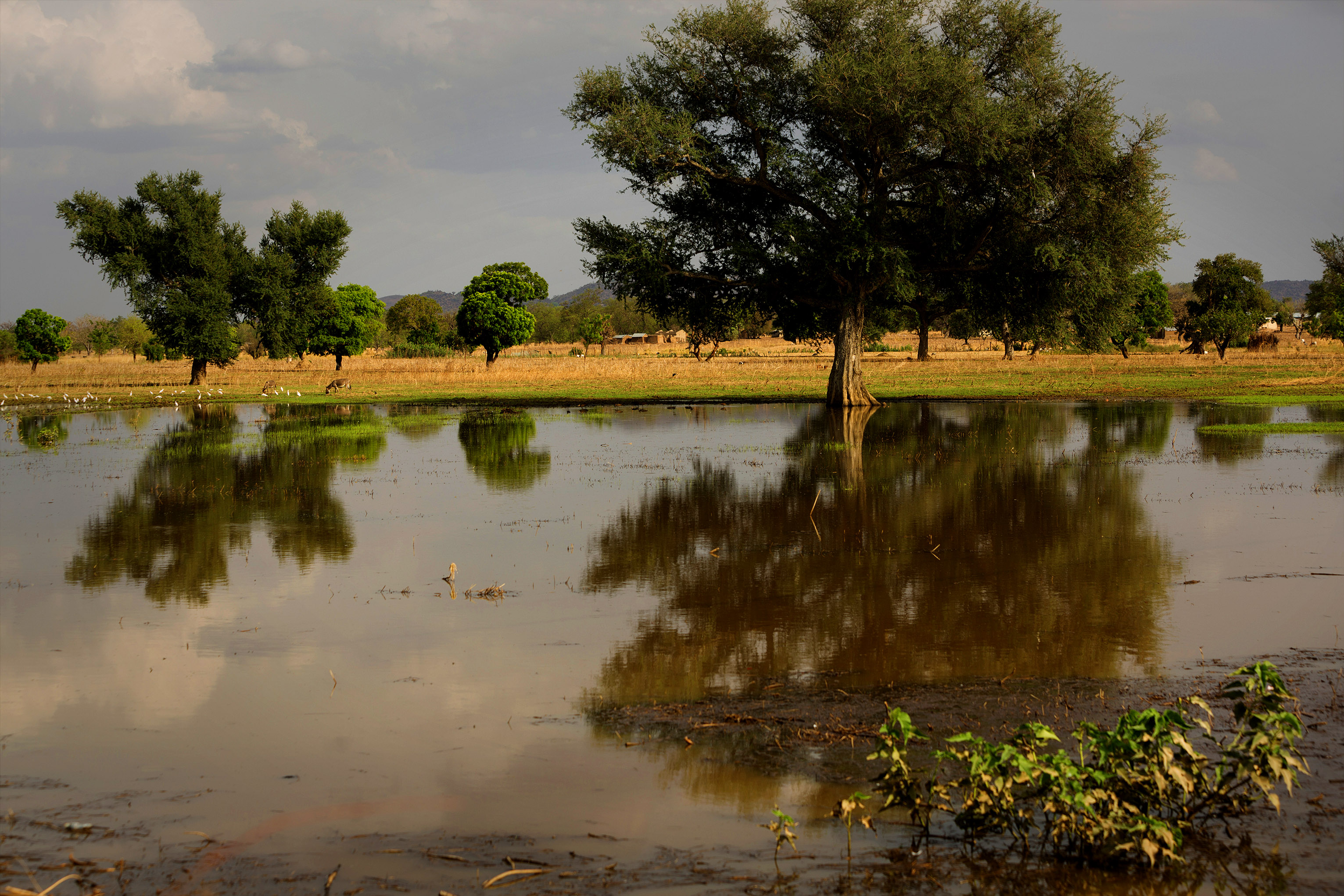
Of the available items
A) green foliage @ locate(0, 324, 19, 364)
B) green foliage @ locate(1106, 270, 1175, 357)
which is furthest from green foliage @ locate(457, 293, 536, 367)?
green foliage @ locate(1106, 270, 1175, 357)

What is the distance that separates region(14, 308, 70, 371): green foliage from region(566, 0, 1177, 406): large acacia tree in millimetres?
57503

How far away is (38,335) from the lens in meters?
76.4

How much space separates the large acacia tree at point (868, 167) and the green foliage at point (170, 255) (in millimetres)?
25532

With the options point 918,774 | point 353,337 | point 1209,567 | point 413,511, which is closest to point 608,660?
point 918,774

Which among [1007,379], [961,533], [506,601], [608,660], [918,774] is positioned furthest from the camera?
[1007,379]

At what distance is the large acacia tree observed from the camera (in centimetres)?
3309

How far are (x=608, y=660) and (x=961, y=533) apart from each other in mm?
6987

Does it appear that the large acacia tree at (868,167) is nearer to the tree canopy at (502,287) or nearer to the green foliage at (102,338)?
the tree canopy at (502,287)

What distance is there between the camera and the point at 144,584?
11.7 meters

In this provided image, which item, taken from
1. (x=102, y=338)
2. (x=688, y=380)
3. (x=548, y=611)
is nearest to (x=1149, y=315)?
(x=688, y=380)

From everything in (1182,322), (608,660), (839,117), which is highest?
(839,117)

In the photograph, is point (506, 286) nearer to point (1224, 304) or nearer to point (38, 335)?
point (38, 335)

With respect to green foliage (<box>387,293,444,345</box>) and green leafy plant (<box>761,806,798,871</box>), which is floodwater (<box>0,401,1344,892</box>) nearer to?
green leafy plant (<box>761,806,798,871</box>)

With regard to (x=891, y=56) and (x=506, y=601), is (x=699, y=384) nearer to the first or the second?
(x=891, y=56)
